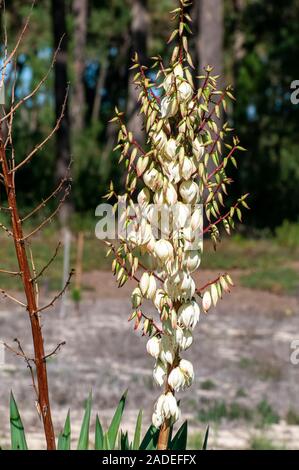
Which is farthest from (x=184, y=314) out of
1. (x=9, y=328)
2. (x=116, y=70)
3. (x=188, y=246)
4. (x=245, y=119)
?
(x=116, y=70)

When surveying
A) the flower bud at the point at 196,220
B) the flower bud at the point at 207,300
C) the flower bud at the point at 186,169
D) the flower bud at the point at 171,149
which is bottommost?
the flower bud at the point at 207,300

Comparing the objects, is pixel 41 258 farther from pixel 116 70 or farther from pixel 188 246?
pixel 116 70

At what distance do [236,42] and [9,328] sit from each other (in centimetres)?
2645

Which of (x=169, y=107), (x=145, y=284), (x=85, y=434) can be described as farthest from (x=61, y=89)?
(x=145, y=284)

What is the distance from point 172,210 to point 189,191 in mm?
78

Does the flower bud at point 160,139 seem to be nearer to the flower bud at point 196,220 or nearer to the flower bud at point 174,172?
the flower bud at point 174,172

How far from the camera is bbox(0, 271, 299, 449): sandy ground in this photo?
7621mm

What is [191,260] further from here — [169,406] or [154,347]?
[169,406]

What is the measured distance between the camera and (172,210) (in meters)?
3.08

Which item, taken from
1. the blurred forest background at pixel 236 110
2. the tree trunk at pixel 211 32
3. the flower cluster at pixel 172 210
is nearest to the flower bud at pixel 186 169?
the flower cluster at pixel 172 210

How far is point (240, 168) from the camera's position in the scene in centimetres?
2489

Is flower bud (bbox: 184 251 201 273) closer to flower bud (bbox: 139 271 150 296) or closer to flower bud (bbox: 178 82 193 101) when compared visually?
flower bud (bbox: 139 271 150 296)

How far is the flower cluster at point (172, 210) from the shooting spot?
3.07 m

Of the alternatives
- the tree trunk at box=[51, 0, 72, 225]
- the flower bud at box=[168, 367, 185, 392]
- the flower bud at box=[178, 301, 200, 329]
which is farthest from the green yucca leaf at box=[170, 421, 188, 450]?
the tree trunk at box=[51, 0, 72, 225]
